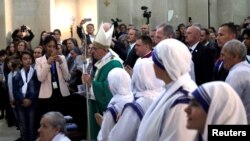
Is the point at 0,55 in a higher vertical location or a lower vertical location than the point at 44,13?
lower

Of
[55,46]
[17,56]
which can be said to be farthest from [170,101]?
[17,56]

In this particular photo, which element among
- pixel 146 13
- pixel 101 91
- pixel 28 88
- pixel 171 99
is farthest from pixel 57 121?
pixel 146 13

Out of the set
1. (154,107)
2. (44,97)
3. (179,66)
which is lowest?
(44,97)

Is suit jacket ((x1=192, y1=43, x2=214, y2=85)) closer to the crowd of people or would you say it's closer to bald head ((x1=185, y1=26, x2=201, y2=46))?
the crowd of people

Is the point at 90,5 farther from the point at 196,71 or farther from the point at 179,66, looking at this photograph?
the point at 179,66

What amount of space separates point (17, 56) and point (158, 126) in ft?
21.9

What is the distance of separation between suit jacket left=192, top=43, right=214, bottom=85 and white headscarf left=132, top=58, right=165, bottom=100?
3102 mm

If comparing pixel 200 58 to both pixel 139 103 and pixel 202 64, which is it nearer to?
pixel 202 64

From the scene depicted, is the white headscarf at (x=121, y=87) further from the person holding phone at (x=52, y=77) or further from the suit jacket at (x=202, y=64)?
the person holding phone at (x=52, y=77)

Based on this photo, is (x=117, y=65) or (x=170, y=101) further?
(x=117, y=65)

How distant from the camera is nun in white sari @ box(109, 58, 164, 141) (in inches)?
188

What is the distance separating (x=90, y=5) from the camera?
21.4 metres

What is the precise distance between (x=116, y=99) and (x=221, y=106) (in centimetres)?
273

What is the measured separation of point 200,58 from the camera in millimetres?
7945
